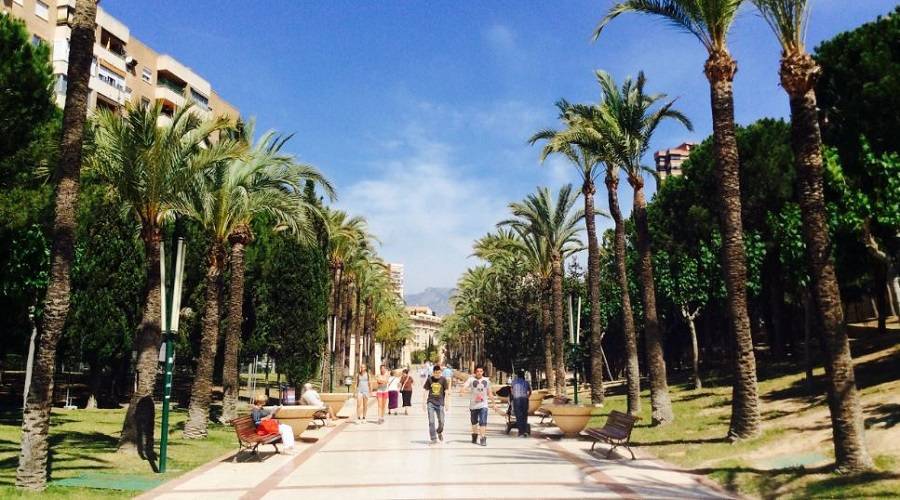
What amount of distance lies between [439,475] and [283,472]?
110 inches

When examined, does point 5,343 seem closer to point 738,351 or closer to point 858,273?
point 738,351

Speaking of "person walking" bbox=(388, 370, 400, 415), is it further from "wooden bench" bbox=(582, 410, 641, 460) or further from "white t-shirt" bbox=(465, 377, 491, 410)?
"wooden bench" bbox=(582, 410, 641, 460)

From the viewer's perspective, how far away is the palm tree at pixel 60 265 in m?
9.81

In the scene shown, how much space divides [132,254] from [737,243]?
2403 cm

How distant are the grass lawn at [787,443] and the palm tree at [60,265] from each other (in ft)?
32.6

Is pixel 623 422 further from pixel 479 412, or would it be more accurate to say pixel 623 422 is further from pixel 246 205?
pixel 246 205

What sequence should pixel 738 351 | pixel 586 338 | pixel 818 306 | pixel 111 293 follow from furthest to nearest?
pixel 586 338, pixel 111 293, pixel 738 351, pixel 818 306

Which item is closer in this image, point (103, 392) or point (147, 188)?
point (147, 188)

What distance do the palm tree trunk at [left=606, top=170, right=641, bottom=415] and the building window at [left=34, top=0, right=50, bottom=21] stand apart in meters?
34.6

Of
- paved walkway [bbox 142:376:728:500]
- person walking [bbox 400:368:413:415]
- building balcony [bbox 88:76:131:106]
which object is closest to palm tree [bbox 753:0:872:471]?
paved walkway [bbox 142:376:728:500]

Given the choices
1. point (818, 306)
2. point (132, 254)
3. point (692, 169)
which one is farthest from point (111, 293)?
point (692, 169)

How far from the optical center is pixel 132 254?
1134 inches

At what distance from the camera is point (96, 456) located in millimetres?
13344

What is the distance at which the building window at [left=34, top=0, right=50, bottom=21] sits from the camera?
128ft
